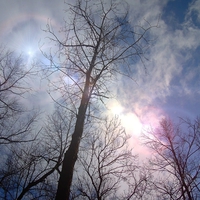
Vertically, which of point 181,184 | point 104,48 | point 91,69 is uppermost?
point 104,48

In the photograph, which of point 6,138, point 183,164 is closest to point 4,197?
point 6,138

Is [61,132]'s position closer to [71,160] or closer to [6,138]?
[6,138]

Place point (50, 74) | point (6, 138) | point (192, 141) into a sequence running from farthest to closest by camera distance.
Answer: point (192, 141), point (6, 138), point (50, 74)

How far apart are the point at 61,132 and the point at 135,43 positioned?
32.9 feet

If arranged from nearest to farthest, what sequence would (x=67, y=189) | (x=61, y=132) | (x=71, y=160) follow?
(x=67, y=189) → (x=71, y=160) → (x=61, y=132)

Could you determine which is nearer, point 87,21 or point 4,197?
point 87,21

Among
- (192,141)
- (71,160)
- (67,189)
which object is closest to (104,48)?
(71,160)

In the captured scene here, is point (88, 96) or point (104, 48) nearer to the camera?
point (88, 96)

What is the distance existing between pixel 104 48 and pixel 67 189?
14.8 feet

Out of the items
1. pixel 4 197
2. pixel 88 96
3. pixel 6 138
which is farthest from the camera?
pixel 4 197

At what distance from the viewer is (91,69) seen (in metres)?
5.77

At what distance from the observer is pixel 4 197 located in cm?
1236

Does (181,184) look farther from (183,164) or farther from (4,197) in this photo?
(4,197)

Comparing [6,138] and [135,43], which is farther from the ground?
[135,43]
